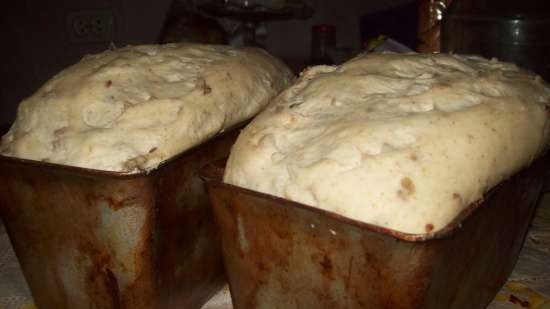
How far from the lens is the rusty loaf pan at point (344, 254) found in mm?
650

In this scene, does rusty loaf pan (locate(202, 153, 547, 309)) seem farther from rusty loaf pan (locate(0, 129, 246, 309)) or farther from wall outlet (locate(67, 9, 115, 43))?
wall outlet (locate(67, 9, 115, 43))

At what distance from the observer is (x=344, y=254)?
68 centimetres

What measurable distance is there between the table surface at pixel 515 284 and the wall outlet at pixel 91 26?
146 cm

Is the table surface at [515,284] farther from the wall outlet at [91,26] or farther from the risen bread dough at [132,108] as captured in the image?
the wall outlet at [91,26]

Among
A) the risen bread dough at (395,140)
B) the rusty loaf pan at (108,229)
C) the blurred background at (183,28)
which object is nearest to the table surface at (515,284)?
the rusty loaf pan at (108,229)

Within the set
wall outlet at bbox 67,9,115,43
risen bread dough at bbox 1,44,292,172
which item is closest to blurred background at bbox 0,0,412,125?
wall outlet at bbox 67,9,115,43

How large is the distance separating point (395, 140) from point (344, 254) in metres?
0.20

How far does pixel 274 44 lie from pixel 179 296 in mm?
2069

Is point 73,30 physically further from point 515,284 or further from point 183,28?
point 515,284

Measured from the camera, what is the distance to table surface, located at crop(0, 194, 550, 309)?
1039 mm

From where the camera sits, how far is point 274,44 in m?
2.80

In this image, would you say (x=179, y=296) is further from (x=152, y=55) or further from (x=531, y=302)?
(x=531, y=302)

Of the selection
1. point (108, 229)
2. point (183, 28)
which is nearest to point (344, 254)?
point (108, 229)

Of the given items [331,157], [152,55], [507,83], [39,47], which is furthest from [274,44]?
[331,157]
